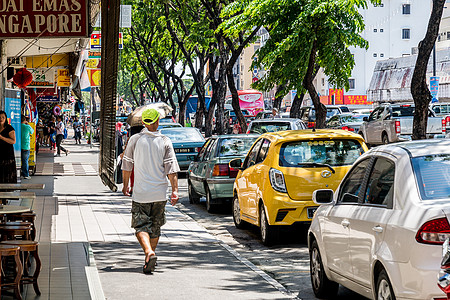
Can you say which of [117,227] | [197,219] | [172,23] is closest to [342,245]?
[117,227]

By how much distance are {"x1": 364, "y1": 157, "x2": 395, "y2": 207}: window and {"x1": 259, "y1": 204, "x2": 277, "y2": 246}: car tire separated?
15.7ft

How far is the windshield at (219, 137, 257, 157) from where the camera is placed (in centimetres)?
1662

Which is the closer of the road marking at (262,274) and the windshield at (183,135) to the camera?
the road marking at (262,274)

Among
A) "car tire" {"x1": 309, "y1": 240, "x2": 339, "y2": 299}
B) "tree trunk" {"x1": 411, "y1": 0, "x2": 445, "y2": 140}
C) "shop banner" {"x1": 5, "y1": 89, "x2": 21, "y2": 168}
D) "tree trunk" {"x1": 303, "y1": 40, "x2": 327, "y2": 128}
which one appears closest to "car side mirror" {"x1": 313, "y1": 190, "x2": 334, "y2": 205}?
"car tire" {"x1": 309, "y1": 240, "x2": 339, "y2": 299}

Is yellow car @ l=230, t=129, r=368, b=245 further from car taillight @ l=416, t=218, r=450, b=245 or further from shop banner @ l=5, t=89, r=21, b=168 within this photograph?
shop banner @ l=5, t=89, r=21, b=168

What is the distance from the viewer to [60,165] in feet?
103

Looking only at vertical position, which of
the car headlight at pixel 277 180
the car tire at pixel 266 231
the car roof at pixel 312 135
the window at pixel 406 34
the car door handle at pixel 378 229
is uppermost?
the window at pixel 406 34

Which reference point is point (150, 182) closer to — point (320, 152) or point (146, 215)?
point (146, 215)

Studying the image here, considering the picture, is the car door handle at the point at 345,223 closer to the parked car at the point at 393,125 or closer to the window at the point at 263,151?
the window at the point at 263,151

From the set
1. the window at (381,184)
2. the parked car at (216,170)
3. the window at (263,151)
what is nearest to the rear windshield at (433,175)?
the window at (381,184)

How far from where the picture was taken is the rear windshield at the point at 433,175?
19.6 ft

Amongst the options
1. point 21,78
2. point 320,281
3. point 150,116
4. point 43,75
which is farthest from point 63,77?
point 320,281

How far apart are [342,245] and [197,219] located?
27.7 ft

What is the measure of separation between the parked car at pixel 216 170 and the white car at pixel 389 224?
7.66 metres
